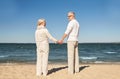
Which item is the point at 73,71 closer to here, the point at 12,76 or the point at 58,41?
the point at 58,41

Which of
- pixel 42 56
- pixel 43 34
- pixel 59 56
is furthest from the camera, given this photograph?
pixel 59 56

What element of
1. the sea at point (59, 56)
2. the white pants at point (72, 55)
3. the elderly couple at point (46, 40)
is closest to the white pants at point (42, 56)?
the elderly couple at point (46, 40)

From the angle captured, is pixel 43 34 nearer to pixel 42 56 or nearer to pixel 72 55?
pixel 42 56

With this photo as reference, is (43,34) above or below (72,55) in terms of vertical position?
above

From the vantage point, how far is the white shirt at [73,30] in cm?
943

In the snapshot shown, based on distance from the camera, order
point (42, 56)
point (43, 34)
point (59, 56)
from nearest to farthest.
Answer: point (43, 34) < point (42, 56) < point (59, 56)

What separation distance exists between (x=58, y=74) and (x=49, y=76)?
1.66 feet

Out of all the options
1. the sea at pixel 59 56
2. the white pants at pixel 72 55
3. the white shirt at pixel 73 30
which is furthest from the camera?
the sea at pixel 59 56

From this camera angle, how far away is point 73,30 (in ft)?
31.2

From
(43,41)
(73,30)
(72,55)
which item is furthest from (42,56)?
(73,30)

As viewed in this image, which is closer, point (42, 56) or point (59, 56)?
point (42, 56)

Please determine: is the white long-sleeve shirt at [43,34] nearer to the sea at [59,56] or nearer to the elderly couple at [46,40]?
the elderly couple at [46,40]

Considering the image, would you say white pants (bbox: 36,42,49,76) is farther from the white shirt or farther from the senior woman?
the white shirt

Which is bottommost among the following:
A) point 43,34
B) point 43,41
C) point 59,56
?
point 59,56
